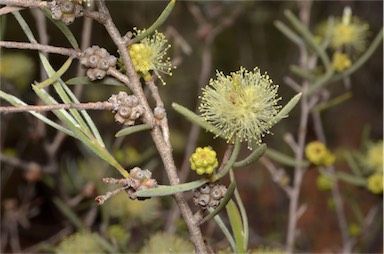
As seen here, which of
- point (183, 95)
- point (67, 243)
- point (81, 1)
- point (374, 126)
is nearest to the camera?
point (81, 1)

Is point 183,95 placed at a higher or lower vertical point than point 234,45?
lower

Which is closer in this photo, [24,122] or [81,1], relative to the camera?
[81,1]

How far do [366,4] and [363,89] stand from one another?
622mm

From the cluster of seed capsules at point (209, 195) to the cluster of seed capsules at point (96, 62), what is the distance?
6.4 inches

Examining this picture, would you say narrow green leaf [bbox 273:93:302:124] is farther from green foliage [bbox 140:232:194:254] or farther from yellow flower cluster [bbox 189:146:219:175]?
green foliage [bbox 140:232:194:254]

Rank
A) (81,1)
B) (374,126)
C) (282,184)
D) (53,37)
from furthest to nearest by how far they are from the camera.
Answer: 1. (374,126)
2. (53,37)
3. (282,184)
4. (81,1)

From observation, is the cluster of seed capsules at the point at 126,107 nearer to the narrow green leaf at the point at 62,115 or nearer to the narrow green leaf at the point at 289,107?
the narrow green leaf at the point at 62,115

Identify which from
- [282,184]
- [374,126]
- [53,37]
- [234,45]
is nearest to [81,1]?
[282,184]

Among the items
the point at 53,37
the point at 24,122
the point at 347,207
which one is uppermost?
the point at 53,37

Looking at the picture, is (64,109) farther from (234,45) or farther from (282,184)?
(234,45)

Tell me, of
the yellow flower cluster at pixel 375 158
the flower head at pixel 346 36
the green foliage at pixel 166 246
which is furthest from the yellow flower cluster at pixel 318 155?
the green foliage at pixel 166 246

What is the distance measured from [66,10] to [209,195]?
24 centimetres

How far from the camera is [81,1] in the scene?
587 mm

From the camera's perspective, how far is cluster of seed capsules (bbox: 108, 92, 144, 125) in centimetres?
59
